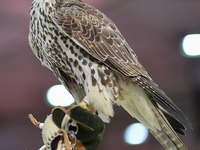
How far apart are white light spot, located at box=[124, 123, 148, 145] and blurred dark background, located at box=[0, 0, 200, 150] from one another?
4 cm

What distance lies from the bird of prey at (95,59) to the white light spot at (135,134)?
80 cm

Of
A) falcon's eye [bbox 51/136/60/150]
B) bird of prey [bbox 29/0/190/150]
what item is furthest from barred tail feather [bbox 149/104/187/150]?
falcon's eye [bbox 51/136/60/150]

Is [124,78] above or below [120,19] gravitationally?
below

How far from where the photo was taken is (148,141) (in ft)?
6.90

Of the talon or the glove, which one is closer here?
the glove

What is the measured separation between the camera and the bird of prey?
118 cm

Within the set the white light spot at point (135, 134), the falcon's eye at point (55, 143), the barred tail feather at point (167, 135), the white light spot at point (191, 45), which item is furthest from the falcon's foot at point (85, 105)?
the white light spot at point (191, 45)

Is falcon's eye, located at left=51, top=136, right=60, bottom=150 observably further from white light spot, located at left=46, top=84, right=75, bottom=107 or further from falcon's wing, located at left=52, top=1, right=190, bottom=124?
white light spot, located at left=46, top=84, right=75, bottom=107

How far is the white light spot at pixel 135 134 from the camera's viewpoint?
2.10 m

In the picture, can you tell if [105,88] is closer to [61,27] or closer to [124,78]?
[124,78]

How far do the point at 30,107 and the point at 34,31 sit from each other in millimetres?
885

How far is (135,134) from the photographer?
6.97 feet

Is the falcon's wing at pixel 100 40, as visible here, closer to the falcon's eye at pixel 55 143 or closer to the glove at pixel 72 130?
the glove at pixel 72 130

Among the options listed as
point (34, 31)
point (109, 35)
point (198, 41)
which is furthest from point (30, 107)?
point (198, 41)
